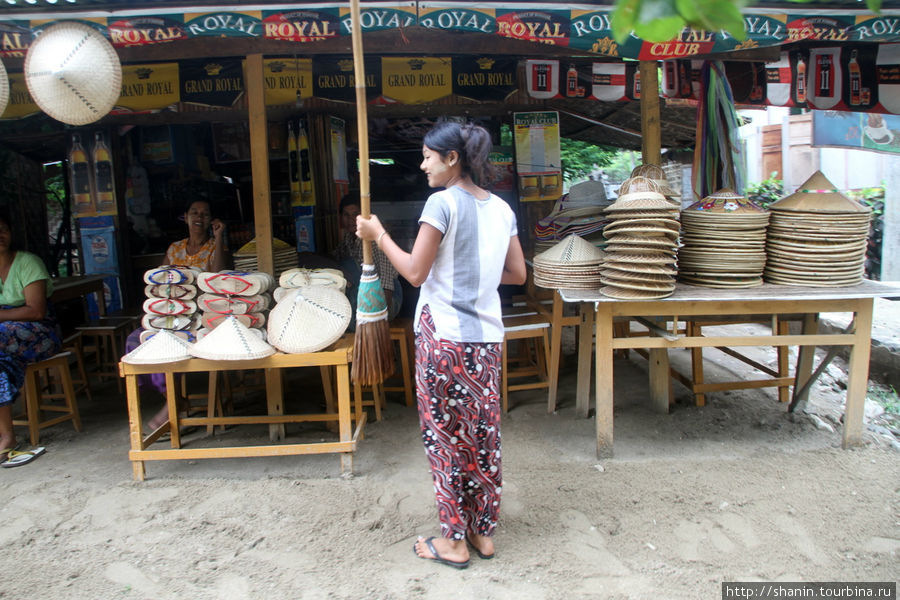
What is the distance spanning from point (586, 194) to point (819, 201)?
1495 mm

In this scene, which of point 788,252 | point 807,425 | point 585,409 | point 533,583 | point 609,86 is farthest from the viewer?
point 609,86

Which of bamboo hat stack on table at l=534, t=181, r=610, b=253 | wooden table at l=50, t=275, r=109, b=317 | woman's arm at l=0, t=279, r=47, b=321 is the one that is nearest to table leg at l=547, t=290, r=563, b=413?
bamboo hat stack on table at l=534, t=181, r=610, b=253

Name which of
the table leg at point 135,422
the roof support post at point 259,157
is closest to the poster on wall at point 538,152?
the roof support post at point 259,157

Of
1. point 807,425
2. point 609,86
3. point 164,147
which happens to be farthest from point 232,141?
point 807,425

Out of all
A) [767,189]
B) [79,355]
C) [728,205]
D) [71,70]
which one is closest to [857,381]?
[728,205]

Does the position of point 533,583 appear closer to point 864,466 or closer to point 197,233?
point 864,466

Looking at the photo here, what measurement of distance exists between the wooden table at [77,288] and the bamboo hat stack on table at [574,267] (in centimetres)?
354

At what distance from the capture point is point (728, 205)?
3232mm

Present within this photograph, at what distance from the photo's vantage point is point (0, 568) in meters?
2.47

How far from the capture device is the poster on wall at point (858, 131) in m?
7.17

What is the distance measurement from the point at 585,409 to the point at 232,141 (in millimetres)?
4763

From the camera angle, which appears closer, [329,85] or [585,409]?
[585,409]

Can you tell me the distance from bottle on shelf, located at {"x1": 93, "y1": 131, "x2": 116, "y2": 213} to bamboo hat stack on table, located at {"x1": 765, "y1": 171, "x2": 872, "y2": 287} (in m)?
5.73

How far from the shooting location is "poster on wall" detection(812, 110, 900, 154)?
7168mm
